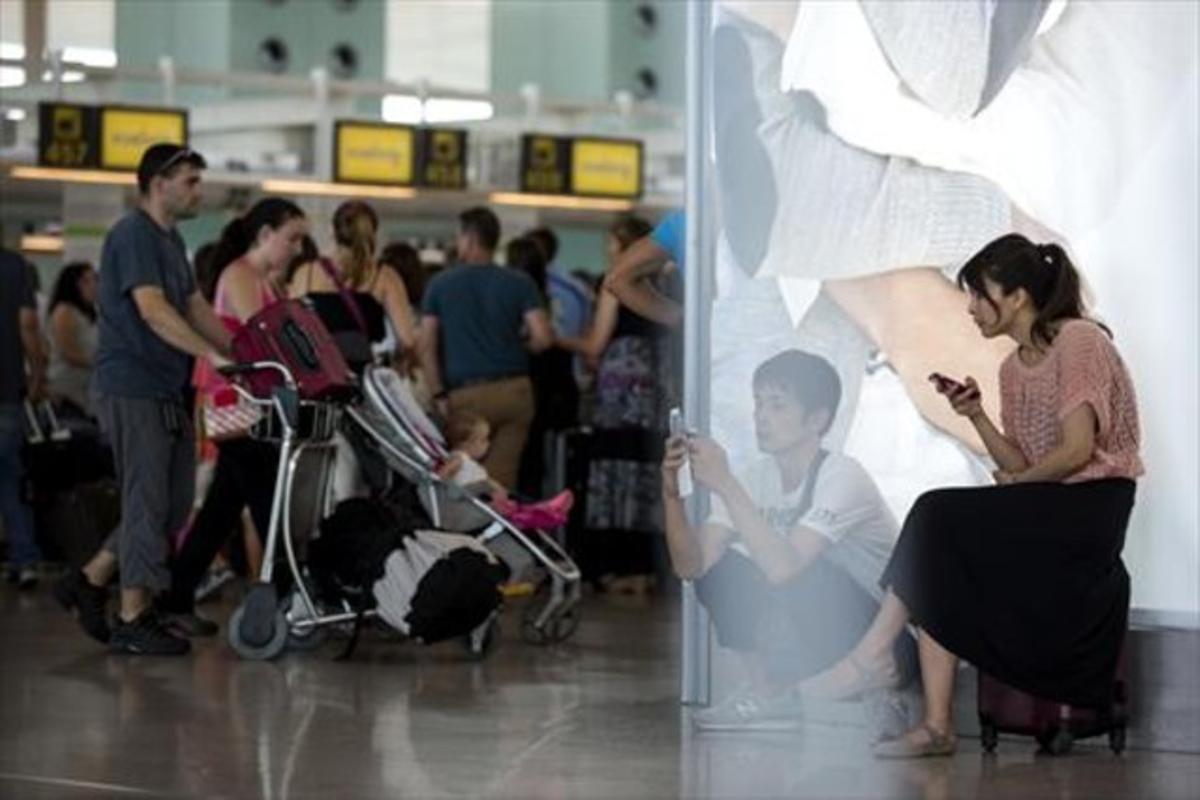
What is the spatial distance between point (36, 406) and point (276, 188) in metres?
8.75

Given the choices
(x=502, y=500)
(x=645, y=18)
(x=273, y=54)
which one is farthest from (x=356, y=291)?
(x=645, y=18)

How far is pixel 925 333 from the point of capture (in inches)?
318

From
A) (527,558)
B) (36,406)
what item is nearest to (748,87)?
(527,558)

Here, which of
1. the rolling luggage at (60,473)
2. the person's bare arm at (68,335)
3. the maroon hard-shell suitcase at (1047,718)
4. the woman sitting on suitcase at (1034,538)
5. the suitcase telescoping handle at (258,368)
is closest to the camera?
the woman sitting on suitcase at (1034,538)

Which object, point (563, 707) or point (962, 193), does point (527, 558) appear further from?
point (962, 193)

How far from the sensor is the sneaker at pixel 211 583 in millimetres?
12727

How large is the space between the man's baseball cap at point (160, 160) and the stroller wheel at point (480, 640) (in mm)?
1789

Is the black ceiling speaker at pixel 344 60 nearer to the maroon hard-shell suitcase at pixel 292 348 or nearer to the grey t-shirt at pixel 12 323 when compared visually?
the grey t-shirt at pixel 12 323

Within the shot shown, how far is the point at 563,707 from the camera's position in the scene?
8.91m

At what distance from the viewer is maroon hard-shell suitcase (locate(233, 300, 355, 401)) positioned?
33.5 feet

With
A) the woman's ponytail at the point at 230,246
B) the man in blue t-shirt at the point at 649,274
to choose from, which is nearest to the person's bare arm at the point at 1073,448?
the man in blue t-shirt at the point at 649,274

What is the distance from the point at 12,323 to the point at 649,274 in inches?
172

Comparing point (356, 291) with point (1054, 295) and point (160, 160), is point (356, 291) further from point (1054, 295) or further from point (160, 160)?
point (1054, 295)

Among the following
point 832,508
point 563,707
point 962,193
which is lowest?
point 563,707
